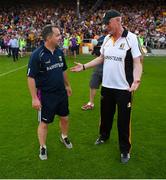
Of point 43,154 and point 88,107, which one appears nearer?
point 43,154

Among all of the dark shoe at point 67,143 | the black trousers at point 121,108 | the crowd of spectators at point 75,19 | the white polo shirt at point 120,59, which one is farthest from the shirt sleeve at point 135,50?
the crowd of spectators at point 75,19

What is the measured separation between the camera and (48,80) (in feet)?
18.1

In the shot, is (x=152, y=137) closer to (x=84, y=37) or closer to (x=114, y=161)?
(x=114, y=161)

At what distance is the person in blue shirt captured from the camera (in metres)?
5.37

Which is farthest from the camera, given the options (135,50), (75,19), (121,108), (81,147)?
(75,19)

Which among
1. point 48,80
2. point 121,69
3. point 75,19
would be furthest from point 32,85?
point 75,19

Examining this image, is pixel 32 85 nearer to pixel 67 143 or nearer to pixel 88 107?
pixel 67 143

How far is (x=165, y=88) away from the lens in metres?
12.5

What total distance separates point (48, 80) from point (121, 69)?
1031 mm

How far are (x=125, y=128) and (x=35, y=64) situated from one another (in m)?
1.54

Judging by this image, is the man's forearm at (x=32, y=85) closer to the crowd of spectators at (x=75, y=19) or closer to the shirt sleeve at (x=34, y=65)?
the shirt sleeve at (x=34, y=65)

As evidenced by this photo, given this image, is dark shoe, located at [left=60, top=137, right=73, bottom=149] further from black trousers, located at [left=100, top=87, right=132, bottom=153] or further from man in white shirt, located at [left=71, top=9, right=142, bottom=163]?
man in white shirt, located at [left=71, top=9, right=142, bottom=163]

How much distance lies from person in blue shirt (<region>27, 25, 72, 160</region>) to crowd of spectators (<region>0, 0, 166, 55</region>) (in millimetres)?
24410

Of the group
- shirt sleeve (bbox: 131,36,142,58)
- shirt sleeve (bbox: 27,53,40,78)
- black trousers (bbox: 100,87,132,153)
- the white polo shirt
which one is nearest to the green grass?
black trousers (bbox: 100,87,132,153)
